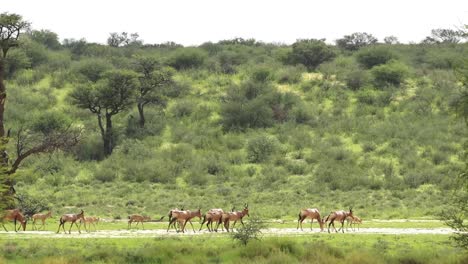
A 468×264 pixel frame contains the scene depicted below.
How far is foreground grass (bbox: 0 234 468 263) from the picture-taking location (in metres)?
22.5

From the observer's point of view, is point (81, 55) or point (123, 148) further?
point (81, 55)

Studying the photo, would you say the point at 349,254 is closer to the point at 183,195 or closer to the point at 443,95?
the point at 183,195

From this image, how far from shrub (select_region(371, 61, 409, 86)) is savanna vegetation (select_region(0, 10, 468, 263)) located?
20cm

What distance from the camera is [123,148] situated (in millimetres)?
64312

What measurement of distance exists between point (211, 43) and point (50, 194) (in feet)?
237

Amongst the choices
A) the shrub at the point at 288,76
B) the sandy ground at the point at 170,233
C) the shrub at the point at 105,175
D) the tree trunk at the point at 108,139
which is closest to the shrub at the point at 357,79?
the shrub at the point at 288,76

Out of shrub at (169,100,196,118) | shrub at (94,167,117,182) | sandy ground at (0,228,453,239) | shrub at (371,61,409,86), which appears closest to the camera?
sandy ground at (0,228,453,239)

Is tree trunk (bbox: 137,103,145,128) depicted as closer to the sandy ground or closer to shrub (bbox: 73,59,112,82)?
shrub (bbox: 73,59,112,82)

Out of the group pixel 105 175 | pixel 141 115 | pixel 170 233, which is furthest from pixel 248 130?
pixel 170 233

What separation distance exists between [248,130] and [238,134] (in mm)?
1275

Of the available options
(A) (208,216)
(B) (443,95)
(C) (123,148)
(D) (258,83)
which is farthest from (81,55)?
(A) (208,216)

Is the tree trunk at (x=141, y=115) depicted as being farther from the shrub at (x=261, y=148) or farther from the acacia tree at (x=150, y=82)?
the shrub at (x=261, y=148)

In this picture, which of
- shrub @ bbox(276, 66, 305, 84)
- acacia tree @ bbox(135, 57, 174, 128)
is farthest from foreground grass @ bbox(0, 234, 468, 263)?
shrub @ bbox(276, 66, 305, 84)

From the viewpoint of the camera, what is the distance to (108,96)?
213 ft
